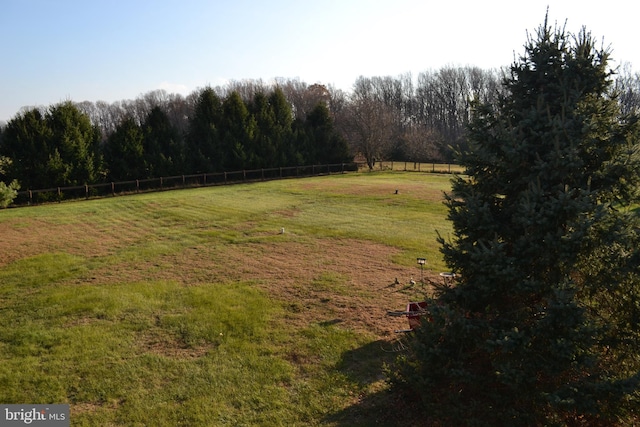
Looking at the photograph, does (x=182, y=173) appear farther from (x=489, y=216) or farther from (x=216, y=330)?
(x=489, y=216)

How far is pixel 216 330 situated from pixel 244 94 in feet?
223

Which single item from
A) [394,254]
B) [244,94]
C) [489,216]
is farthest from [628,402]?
[244,94]

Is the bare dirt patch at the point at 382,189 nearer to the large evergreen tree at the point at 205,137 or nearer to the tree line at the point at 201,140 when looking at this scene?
the tree line at the point at 201,140

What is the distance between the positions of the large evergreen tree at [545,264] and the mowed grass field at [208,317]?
1.47 m

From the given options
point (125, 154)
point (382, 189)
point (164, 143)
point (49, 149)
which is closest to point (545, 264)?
point (382, 189)

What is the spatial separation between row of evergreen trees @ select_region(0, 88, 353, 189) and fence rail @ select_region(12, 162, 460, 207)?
81cm

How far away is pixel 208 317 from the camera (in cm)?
923

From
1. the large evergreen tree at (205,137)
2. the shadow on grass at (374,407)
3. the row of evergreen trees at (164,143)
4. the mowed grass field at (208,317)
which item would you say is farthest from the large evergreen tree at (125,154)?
the shadow on grass at (374,407)

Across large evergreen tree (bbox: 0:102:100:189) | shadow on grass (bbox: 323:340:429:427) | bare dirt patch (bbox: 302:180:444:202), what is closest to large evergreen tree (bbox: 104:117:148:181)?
large evergreen tree (bbox: 0:102:100:189)

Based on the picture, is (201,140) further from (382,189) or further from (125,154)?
(382,189)

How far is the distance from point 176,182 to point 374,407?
33.2 metres

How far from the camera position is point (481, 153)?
206 inches

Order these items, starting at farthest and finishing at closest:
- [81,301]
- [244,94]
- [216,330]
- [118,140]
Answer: [244,94], [118,140], [81,301], [216,330]

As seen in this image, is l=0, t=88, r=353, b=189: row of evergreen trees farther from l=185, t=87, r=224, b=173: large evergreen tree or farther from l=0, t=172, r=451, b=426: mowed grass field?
l=0, t=172, r=451, b=426: mowed grass field
